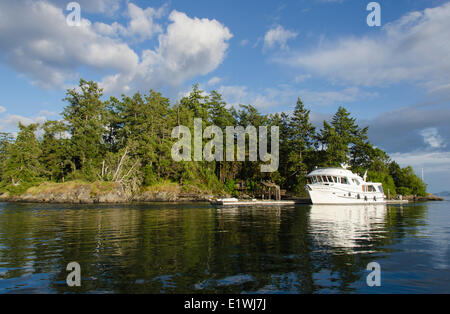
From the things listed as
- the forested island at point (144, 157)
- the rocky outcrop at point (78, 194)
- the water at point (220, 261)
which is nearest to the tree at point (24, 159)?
the forested island at point (144, 157)

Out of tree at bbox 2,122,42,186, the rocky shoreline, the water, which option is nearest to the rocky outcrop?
the rocky shoreline

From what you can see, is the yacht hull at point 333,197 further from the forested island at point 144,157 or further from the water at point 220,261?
the water at point 220,261

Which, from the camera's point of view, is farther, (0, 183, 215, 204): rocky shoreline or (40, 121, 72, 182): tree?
(40, 121, 72, 182): tree

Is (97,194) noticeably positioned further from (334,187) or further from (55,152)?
(334,187)

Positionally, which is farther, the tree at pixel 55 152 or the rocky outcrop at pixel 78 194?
the tree at pixel 55 152

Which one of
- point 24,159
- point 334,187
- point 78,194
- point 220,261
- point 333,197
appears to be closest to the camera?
point 220,261

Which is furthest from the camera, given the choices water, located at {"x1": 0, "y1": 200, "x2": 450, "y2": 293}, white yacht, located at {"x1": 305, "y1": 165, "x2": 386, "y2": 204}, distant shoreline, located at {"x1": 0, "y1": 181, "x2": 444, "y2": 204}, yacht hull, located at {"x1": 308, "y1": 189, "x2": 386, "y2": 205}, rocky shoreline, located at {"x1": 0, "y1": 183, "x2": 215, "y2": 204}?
distant shoreline, located at {"x1": 0, "y1": 181, "x2": 444, "y2": 204}

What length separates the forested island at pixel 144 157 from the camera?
60634mm

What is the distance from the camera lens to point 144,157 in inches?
2581

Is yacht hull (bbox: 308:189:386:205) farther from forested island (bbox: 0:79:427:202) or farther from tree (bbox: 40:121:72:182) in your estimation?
tree (bbox: 40:121:72:182)

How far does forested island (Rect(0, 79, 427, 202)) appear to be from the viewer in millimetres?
60634

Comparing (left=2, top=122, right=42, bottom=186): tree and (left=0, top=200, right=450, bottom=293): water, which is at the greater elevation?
(left=2, top=122, right=42, bottom=186): tree

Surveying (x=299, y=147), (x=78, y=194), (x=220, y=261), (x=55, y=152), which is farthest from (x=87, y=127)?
(x=220, y=261)
